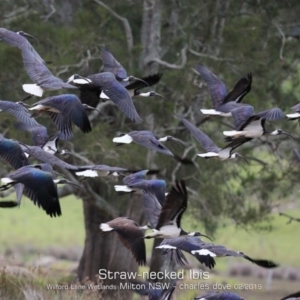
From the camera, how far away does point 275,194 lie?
1538 centimetres

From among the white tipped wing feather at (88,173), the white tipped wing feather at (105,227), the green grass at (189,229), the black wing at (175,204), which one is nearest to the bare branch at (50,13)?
the green grass at (189,229)

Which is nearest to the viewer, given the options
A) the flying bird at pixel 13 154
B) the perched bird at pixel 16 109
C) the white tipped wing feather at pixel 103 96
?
the flying bird at pixel 13 154

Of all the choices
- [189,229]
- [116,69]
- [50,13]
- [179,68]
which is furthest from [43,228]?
[116,69]

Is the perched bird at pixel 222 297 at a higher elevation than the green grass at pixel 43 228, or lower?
higher

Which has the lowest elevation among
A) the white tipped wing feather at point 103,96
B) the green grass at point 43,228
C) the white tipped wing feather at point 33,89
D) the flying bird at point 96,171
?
the green grass at point 43,228

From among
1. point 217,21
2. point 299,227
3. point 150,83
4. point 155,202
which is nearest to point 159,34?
point 217,21

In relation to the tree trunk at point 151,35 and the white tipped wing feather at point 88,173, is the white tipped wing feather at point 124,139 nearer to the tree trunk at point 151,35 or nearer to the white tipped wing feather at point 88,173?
the white tipped wing feather at point 88,173

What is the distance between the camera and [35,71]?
943 cm

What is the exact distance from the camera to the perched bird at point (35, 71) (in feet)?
29.7

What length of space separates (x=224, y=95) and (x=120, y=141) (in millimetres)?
1068

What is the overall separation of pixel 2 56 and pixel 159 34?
7.77ft

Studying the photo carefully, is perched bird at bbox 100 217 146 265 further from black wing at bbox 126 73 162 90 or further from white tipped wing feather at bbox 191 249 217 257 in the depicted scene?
black wing at bbox 126 73 162 90

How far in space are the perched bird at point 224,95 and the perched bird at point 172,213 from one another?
122 centimetres

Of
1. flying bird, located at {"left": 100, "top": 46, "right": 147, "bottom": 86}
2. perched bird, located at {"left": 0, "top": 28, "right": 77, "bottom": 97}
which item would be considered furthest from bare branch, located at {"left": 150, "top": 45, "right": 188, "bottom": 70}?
perched bird, located at {"left": 0, "top": 28, "right": 77, "bottom": 97}
